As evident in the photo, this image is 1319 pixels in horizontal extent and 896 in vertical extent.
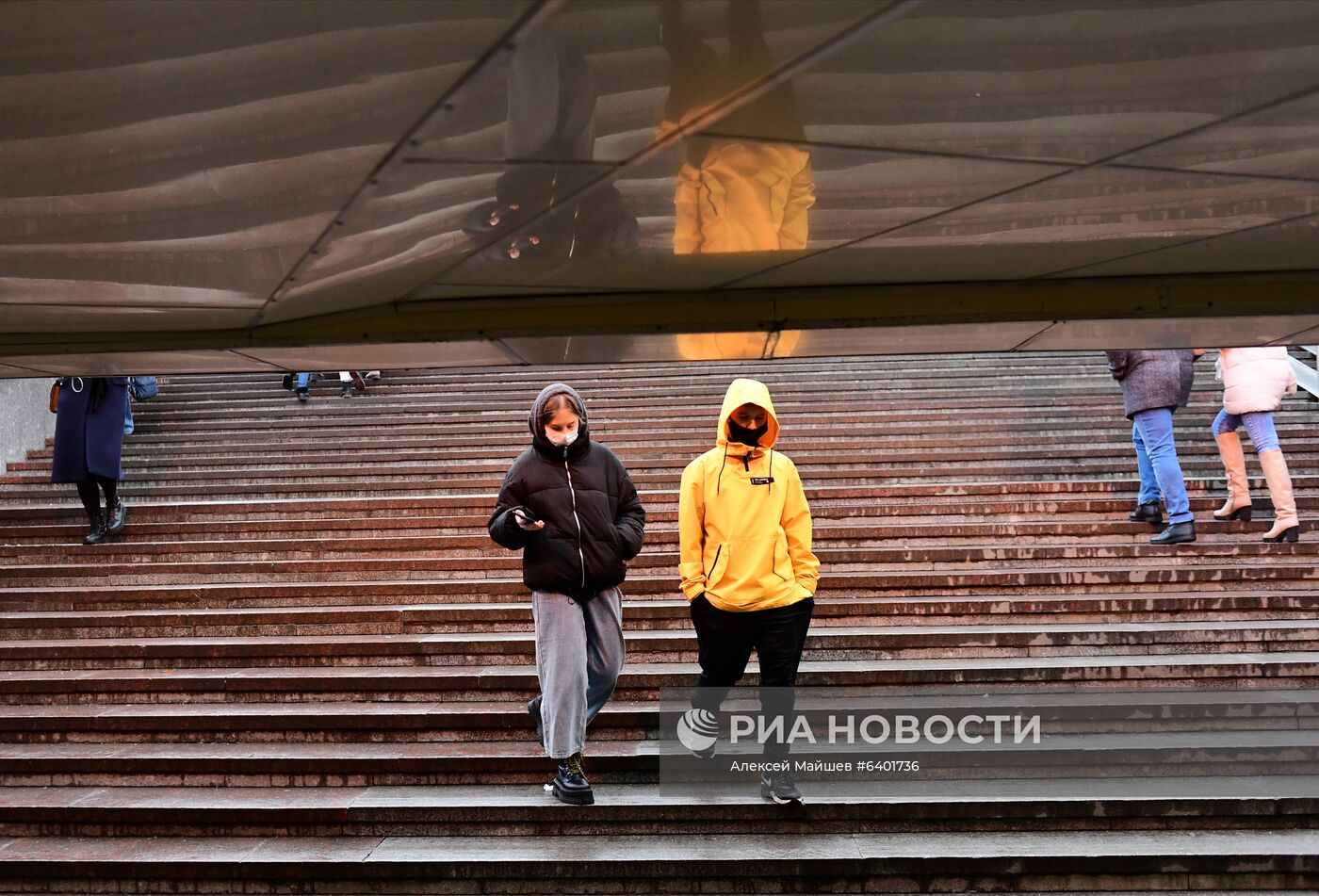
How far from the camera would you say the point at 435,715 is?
223 inches

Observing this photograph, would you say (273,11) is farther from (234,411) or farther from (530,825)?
(234,411)

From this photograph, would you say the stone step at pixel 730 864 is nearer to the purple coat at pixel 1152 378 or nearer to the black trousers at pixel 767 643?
the black trousers at pixel 767 643

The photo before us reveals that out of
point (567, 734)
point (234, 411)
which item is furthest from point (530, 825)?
point (234, 411)

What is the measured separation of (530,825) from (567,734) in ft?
1.73

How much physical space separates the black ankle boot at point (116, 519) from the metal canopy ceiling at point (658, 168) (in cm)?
430

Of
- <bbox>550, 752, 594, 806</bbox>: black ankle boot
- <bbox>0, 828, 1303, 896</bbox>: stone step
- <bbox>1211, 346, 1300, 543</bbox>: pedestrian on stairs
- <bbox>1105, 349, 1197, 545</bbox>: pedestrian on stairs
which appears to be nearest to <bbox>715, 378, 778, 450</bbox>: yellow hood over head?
<bbox>550, 752, 594, 806</bbox>: black ankle boot

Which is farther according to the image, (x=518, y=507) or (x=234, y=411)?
(x=234, y=411)

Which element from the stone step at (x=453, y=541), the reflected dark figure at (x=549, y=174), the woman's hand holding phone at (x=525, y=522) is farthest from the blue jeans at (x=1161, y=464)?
the reflected dark figure at (x=549, y=174)

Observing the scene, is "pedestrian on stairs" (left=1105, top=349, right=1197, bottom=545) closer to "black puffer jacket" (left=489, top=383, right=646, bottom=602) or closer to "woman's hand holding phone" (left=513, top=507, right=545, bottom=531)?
"black puffer jacket" (left=489, top=383, right=646, bottom=602)

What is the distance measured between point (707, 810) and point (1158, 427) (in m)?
4.47

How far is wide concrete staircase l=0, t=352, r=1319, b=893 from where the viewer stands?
4695 millimetres

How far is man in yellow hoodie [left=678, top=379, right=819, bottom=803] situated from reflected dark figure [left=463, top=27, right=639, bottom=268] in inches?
54.2

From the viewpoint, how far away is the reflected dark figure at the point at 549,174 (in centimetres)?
216

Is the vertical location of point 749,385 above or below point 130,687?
above
